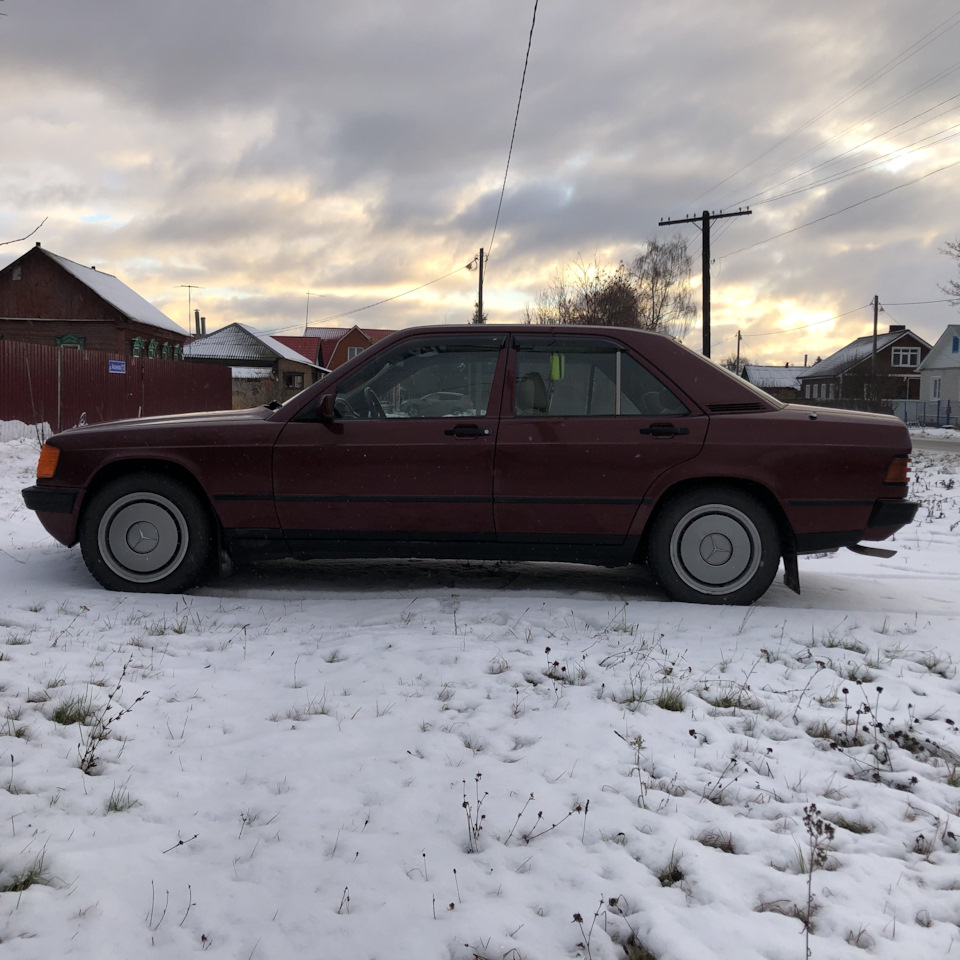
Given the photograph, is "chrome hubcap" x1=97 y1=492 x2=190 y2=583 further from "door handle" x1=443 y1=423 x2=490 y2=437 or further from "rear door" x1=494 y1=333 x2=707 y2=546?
"rear door" x1=494 y1=333 x2=707 y2=546

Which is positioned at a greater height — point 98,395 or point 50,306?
point 50,306

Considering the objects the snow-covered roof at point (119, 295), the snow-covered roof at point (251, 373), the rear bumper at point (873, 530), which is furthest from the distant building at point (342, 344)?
the rear bumper at point (873, 530)

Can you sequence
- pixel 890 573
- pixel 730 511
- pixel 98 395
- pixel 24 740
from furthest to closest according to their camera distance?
pixel 98 395
pixel 890 573
pixel 730 511
pixel 24 740

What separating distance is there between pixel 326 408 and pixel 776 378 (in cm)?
9652

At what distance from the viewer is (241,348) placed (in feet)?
210

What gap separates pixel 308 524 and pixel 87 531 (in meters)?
1.35

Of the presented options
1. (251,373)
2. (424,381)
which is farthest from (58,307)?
(424,381)

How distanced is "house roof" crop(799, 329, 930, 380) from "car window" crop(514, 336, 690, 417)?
225ft

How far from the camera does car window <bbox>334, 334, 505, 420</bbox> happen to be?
15.9ft

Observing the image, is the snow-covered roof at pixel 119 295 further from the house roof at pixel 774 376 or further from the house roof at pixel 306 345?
the house roof at pixel 774 376

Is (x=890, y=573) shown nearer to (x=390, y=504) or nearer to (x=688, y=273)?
(x=390, y=504)

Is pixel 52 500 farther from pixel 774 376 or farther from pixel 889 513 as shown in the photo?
pixel 774 376

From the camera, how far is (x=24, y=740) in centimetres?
281

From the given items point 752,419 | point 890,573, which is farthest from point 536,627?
point 890,573
